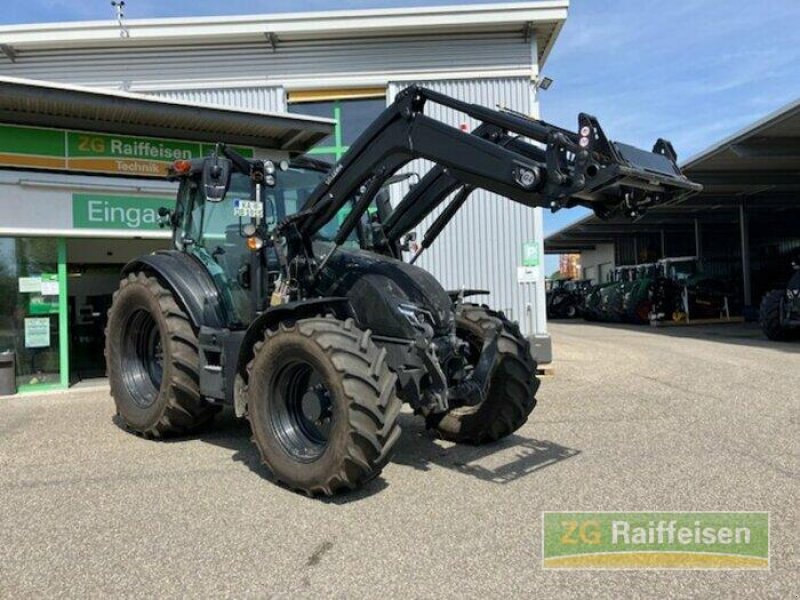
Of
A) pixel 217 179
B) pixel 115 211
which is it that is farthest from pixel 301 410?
pixel 115 211

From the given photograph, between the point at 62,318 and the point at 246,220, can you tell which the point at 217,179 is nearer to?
the point at 246,220

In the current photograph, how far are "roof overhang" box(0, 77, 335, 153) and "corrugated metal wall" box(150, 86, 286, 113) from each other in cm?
140

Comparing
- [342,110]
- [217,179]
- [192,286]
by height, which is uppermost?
[342,110]

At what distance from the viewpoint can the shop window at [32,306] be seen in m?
9.81

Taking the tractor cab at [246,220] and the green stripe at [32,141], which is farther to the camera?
the green stripe at [32,141]

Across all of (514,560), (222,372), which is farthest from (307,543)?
(222,372)

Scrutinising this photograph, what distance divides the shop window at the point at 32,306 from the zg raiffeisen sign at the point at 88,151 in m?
1.16

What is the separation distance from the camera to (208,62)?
41.3 ft

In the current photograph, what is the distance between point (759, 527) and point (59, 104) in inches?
376

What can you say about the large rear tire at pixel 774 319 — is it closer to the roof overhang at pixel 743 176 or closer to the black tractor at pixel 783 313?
the black tractor at pixel 783 313

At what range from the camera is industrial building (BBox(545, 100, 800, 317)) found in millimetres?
18109

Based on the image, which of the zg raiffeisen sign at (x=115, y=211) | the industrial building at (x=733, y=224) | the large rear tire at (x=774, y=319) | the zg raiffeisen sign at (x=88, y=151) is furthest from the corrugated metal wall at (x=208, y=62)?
the large rear tire at (x=774, y=319)

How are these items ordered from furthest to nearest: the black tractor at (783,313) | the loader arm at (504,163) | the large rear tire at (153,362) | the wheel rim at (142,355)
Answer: the black tractor at (783,313)
the wheel rim at (142,355)
the large rear tire at (153,362)
the loader arm at (504,163)

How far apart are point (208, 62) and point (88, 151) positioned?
3.43 meters
